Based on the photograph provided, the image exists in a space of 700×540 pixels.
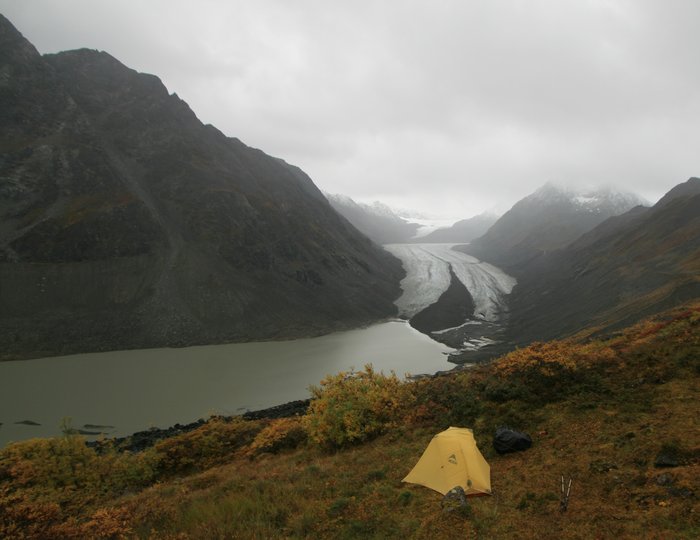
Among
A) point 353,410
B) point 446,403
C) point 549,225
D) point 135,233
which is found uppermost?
point 549,225

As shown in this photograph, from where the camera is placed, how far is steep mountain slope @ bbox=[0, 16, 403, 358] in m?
50.9

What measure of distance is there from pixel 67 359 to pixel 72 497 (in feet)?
122

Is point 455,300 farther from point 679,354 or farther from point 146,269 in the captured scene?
point 679,354

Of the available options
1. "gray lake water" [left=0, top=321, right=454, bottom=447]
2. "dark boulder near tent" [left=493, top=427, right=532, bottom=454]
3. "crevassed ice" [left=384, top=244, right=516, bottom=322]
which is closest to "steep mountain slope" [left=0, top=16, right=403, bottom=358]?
"gray lake water" [left=0, top=321, right=454, bottom=447]

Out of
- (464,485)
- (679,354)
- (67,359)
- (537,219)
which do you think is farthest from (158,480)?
(537,219)

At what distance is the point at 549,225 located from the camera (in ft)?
513

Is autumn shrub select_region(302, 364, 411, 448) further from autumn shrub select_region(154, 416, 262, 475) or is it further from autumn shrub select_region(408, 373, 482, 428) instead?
autumn shrub select_region(154, 416, 262, 475)

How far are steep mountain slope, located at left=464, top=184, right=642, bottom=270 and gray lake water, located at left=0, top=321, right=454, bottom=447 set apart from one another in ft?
285

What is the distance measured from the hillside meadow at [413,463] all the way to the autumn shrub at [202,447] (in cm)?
7

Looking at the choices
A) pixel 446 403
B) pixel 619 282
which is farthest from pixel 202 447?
pixel 619 282

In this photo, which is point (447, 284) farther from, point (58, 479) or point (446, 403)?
point (58, 479)

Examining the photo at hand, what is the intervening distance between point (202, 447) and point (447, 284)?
9181cm

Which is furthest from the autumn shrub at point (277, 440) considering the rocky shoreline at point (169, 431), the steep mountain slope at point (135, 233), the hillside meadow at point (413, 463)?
the steep mountain slope at point (135, 233)

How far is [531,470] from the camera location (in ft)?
35.2
